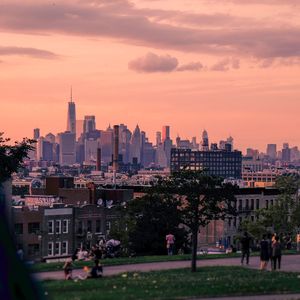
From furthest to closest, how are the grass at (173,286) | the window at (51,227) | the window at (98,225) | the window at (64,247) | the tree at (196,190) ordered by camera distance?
the window at (98,225) → the window at (64,247) → the window at (51,227) → the tree at (196,190) → the grass at (173,286)

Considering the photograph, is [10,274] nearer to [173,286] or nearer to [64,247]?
[173,286]

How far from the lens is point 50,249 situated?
109 m

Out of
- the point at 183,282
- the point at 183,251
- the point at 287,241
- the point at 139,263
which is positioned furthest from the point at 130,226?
the point at 183,282

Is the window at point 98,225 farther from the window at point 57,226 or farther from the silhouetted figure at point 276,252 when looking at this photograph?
the silhouetted figure at point 276,252

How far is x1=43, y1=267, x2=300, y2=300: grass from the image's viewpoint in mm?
23828

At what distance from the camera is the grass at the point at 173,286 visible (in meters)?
23.8

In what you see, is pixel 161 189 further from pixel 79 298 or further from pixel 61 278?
pixel 79 298

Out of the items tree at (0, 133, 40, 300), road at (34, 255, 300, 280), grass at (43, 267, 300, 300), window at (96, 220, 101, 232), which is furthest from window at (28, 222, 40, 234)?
tree at (0, 133, 40, 300)

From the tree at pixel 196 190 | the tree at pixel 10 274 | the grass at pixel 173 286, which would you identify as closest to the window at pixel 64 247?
the tree at pixel 196 190

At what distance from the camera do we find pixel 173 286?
25.9 metres

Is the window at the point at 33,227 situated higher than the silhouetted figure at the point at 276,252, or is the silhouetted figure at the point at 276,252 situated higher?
the silhouetted figure at the point at 276,252

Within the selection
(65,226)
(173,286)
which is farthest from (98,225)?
(173,286)

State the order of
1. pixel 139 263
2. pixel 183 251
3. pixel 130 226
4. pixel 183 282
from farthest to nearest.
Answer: pixel 130 226 → pixel 183 251 → pixel 139 263 → pixel 183 282

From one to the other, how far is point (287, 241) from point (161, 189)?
3526cm
